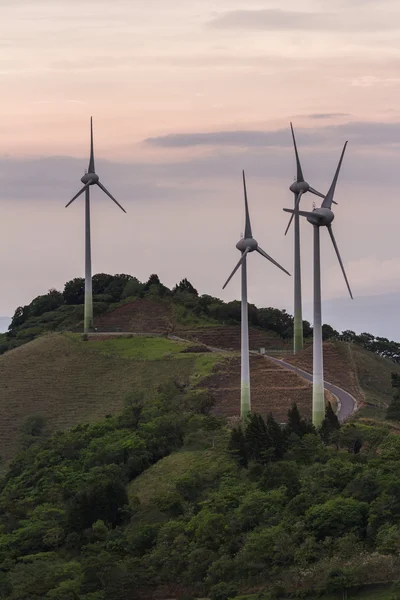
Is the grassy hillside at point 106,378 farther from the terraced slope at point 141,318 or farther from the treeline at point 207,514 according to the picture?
the treeline at point 207,514

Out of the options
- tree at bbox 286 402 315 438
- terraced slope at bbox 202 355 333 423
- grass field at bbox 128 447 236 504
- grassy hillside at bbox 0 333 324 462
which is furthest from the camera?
grassy hillside at bbox 0 333 324 462

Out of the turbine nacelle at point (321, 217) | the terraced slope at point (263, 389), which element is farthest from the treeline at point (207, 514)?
the turbine nacelle at point (321, 217)

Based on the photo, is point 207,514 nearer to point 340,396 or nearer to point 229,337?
point 340,396

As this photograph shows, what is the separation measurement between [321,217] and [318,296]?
19.3 feet

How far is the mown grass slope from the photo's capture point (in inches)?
6344

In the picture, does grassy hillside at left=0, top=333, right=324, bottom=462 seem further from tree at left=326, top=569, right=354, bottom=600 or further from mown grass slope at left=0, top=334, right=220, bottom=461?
tree at left=326, top=569, right=354, bottom=600

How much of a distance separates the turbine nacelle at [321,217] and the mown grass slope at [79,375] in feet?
105

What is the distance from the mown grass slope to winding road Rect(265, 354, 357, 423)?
749 cm

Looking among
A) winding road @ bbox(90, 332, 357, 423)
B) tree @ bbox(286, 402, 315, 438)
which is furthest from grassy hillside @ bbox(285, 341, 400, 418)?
tree @ bbox(286, 402, 315, 438)

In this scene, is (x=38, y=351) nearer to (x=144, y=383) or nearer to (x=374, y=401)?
(x=144, y=383)

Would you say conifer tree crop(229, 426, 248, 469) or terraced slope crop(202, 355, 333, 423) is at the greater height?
terraced slope crop(202, 355, 333, 423)

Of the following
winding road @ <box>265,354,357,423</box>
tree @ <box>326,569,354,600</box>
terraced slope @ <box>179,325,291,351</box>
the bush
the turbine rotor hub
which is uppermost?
the turbine rotor hub

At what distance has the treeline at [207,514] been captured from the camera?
107 m

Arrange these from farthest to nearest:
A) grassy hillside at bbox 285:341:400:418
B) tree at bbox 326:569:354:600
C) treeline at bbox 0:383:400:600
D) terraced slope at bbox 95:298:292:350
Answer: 1. terraced slope at bbox 95:298:292:350
2. grassy hillside at bbox 285:341:400:418
3. treeline at bbox 0:383:400:600
4. tree at bbox 326:569:354:600
